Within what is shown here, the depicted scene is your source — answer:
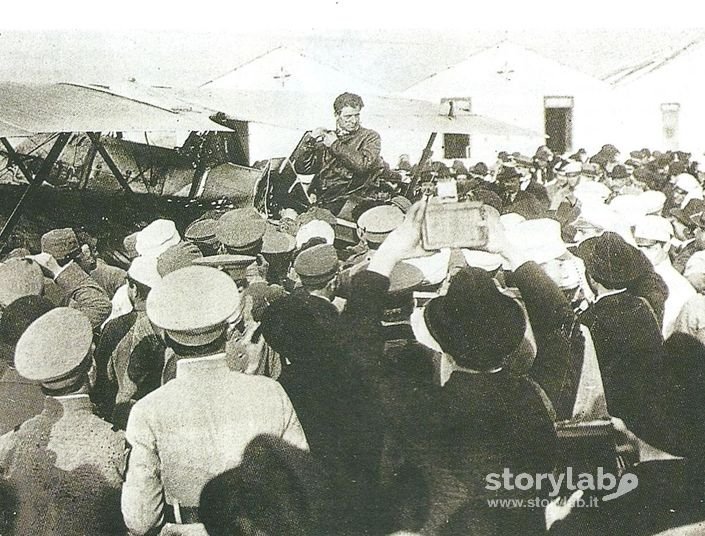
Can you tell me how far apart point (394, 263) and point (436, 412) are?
0.51 m

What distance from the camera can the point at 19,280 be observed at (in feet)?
8.71

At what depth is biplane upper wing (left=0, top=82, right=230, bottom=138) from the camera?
3408 mm

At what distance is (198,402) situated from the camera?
1.58 meters

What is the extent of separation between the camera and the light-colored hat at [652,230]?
260cm

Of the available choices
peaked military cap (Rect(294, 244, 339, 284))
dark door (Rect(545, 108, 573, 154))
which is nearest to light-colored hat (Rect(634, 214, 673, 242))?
peaked military cap (Rect(294, 244, 339, 284))

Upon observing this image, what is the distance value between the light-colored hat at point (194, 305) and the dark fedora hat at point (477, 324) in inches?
24.1

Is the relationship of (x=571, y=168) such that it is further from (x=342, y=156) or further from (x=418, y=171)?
(x=342, y=156)

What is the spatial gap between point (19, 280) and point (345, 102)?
6.57 feet

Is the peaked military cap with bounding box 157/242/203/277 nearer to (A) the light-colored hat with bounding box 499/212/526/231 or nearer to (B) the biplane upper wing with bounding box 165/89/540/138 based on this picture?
(A) the light-colored hat with bounding box 499/212/526/231

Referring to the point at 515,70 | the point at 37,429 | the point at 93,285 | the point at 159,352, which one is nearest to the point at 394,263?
the point at 159,352

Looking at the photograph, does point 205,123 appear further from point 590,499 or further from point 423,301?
point 590,499

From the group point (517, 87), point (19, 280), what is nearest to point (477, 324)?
point (19, 280)

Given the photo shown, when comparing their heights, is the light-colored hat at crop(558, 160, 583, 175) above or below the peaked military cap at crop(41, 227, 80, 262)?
above

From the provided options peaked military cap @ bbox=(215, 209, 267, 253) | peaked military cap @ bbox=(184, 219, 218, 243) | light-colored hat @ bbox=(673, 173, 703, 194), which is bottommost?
peaked military cap @ bbox=(184, 219, 218, 243)
